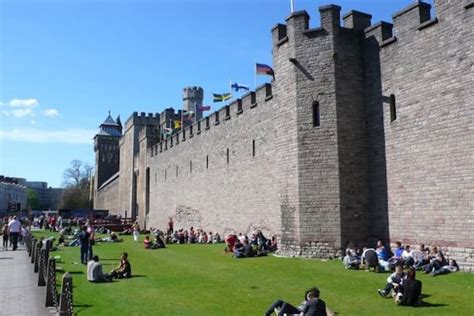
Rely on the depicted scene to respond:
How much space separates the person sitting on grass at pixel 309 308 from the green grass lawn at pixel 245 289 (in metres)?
0.55

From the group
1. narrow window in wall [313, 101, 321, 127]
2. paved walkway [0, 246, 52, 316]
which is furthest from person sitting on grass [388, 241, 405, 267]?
paved walkway [0, 246, 52, 316]

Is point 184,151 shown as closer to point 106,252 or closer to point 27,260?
point 106,252

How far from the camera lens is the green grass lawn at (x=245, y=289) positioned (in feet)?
29.5

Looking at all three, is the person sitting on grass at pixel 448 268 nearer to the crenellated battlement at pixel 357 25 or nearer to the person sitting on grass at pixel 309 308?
the person sitting on grass at pixel 309 308

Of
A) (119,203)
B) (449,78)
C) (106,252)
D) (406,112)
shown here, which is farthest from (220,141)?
(119,203)

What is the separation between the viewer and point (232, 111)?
25.4 m

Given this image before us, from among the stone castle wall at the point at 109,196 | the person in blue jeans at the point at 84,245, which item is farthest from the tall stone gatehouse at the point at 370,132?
the stone castle wall at the point at 109,196

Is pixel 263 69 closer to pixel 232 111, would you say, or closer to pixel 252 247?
pixel 232 111

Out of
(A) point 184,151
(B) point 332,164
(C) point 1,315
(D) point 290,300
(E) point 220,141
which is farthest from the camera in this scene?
(A) point 184,151

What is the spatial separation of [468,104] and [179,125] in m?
30.5

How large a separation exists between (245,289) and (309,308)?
3575mm

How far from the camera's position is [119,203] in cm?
5806

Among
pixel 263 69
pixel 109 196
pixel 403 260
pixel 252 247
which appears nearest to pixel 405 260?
pixel 403 260

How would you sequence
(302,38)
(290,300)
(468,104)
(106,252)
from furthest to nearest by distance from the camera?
(106,252), (302,38), (468,104), (290,300)
